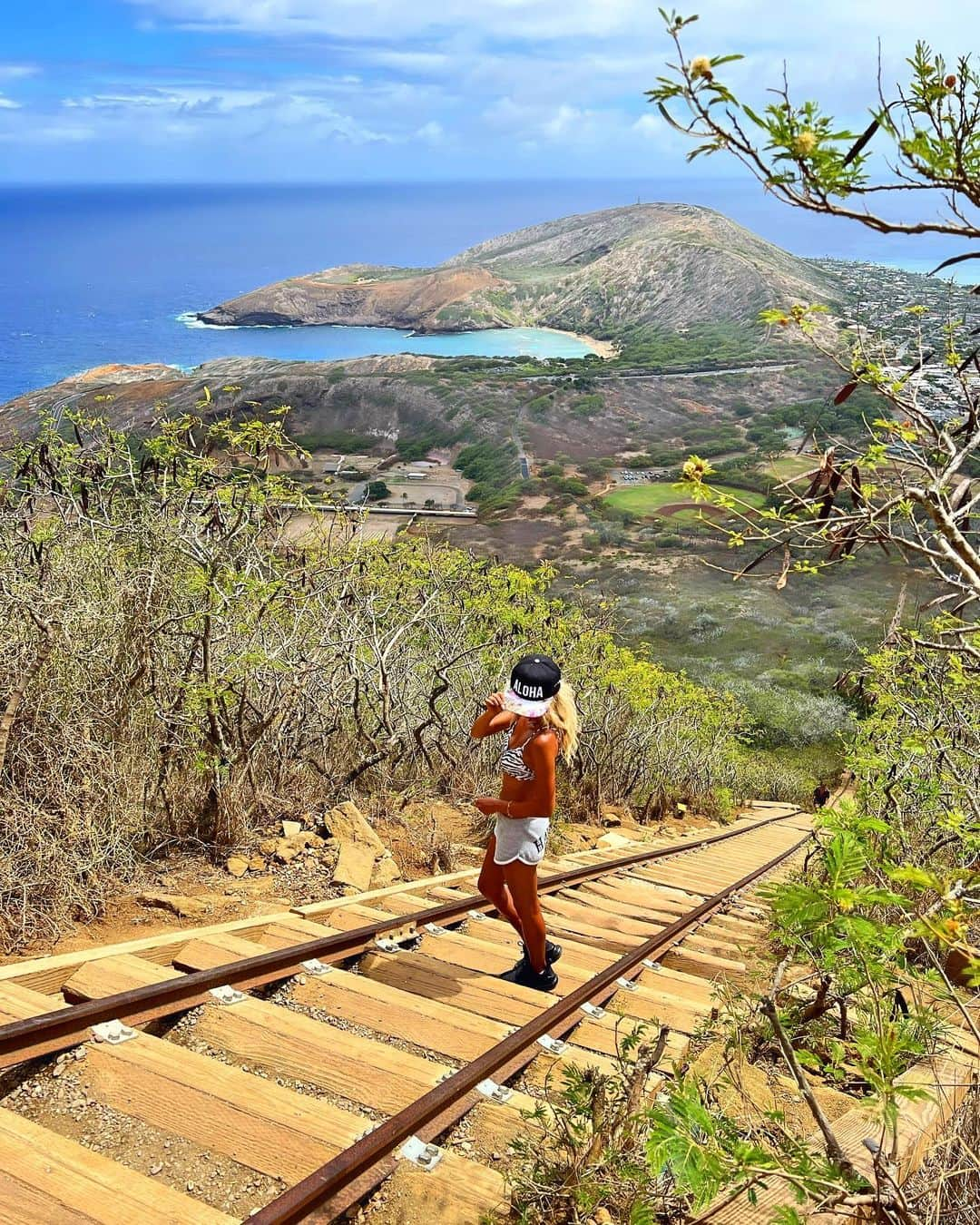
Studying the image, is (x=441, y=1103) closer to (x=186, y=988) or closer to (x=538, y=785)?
(x=186, y=988)

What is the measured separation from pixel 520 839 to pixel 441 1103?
1779 millimetres

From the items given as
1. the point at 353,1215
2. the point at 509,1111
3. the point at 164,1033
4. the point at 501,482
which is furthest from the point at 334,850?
the point at 501,482

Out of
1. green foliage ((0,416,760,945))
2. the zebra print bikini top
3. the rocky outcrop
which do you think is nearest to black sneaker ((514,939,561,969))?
the zebra print bikini top

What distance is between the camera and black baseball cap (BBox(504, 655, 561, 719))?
15.3ft

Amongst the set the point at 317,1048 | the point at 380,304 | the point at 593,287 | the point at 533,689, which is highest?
the point at 593,287

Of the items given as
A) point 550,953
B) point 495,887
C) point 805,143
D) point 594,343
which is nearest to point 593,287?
point 594,343

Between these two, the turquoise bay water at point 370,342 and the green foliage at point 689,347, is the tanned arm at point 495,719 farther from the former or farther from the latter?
the turquoise bay water at point 370,342

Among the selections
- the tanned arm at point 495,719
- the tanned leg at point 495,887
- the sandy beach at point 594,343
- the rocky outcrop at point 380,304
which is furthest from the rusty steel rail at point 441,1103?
the rocky outcrop at point 380,304

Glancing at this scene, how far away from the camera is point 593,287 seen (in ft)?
485

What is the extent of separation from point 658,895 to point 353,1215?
5.65 m

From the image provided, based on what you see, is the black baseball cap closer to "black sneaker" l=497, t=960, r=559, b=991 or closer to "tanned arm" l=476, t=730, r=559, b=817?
"tanned arm" l=476, t=730, r=559, b=817

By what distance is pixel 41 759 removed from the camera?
19.0ft

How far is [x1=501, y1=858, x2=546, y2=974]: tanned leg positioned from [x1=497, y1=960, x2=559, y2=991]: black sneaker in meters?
0.02

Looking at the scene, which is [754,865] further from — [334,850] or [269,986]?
[269,986]
